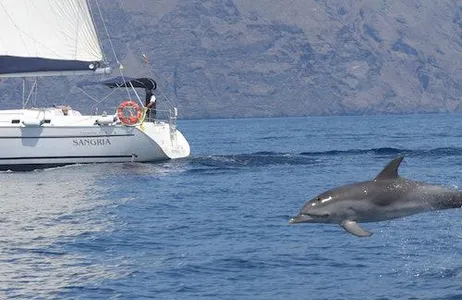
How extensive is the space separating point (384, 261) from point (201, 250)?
473 centimetres

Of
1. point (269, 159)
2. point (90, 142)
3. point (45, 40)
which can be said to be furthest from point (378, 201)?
point (269, 159)

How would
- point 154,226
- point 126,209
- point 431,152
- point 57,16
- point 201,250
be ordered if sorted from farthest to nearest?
1. point 431,152
2. point 57,16
3. point 126,209
4. point 154,226
5. point 201,250

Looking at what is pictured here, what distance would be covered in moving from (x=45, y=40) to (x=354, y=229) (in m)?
39.3

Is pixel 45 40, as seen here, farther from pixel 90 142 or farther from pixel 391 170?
pixel 391 170

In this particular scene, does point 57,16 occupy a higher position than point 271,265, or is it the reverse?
point 57,16

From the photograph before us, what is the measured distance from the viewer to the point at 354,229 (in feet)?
67.4

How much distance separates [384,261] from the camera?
89.1 ft

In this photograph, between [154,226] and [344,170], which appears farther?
[344,170]

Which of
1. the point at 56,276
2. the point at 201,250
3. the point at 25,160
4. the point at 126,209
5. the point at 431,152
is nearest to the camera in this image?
the point at 56,276

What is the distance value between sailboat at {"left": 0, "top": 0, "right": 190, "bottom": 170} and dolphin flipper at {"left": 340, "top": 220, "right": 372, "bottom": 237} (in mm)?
34378

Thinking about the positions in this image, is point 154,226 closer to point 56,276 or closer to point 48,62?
point 56,276

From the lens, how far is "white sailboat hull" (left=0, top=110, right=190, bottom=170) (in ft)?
177

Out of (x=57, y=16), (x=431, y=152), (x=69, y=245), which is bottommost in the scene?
(x=431, y=152)

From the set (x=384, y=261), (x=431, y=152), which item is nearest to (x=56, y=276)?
(x=384, y=261)
